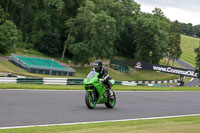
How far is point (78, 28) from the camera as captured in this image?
74312 mm

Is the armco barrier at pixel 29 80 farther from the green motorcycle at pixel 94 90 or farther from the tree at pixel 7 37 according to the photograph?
the tree at pixel 7 37

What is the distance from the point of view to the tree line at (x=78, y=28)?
69.8m

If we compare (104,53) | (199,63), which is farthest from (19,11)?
(199,63)

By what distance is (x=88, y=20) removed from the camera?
70.8 metres

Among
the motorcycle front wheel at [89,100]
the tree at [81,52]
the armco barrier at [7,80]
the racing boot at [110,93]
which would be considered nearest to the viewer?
the motorcycle front wheel at [89,100]

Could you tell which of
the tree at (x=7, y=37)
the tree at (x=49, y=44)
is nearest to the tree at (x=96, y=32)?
the tree at (x=49, y=44)

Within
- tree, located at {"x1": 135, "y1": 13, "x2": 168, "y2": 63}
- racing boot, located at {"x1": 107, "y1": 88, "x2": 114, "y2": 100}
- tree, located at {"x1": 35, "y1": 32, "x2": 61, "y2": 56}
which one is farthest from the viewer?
tree, located at {"x1": 135, "y1": 13, "x2": 168, "y2": 63}

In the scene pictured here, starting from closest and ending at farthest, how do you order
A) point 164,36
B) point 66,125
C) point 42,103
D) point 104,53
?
point 66,125 < point 42,103 < point 104,53 < point 164,36

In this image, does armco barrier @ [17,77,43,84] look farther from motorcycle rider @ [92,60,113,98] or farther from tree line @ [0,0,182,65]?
tree line @ [0,0,182,65]

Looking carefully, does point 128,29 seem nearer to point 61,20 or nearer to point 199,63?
point 61,20

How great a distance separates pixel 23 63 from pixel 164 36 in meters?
36.6

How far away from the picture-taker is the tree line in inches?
2746

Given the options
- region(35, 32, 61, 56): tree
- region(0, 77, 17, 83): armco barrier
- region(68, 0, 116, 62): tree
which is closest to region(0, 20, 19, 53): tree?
region(35, 32, 61, 56): tree

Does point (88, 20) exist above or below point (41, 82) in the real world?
above
